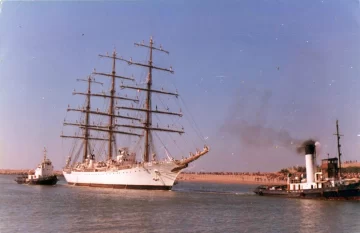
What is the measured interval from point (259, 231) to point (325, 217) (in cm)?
933

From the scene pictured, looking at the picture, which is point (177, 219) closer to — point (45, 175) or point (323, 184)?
point (323, 184)

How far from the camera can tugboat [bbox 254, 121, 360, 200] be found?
147ft

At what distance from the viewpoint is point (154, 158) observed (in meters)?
66.5

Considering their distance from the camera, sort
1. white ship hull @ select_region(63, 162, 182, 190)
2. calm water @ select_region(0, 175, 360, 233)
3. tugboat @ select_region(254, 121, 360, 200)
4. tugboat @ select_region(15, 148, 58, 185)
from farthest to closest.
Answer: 1. tugboat @ select_region(15, 148, 58, 185)
2. white ship hull @ select_region(63, 162, 182, 190)
3. tugboat @ select_region(254, 121, 360, 200)
4. calm water @ select_region(0, 175, 360, 233)

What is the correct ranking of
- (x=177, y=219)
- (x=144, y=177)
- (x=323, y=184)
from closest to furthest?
(x=177, y=219)
(x=323, y=184)
(x=144, y=177)

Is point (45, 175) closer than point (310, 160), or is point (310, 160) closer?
point (310, 160)

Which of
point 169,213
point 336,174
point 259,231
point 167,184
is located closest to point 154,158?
point 167,184

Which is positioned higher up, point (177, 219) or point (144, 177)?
point (144, 177)

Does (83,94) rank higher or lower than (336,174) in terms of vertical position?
higher

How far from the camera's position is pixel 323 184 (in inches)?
1855

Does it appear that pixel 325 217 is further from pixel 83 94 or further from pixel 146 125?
pixel 83 94

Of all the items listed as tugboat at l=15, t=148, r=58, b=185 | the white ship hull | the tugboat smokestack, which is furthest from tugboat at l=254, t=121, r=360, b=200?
tugboat at l=15, t=148, r=58, b=185

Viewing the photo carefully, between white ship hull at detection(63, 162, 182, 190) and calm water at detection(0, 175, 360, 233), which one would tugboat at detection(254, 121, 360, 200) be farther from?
white ship hull at detection(63, 162, 182, 190)

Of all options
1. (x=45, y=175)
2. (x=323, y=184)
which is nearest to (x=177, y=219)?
(x=323, y=184)
